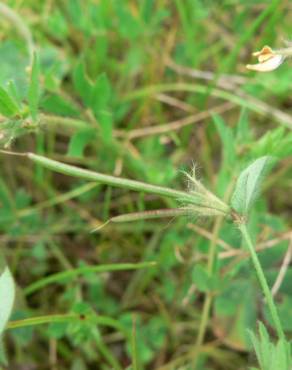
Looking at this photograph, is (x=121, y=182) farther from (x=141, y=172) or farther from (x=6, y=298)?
(x=141, y=172)

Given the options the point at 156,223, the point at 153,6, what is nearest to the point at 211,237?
the point at 156,223

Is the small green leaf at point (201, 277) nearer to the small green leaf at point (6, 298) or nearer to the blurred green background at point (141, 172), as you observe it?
the blurred green background at point (141, 172)

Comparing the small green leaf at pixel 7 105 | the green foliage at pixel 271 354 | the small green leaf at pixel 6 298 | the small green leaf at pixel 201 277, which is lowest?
the small green leaf at pixel 201 277

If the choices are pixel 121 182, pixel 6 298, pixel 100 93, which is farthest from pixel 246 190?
pixel 100 93

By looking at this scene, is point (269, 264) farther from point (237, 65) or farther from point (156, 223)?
point (237, 65)

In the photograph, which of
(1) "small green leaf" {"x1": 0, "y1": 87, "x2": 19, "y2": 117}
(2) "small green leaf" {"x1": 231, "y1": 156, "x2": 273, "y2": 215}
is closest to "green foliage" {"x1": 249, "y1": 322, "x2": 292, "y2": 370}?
(2) "small green leaf" {"x1": 231, "y1": 156, "x2": 273, "y2": 215}

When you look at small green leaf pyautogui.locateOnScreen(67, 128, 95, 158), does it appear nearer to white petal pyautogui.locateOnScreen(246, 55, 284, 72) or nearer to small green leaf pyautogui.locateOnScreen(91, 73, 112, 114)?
small green leaf pyautogui.locateOnScreen(91, 73, 112, 114)

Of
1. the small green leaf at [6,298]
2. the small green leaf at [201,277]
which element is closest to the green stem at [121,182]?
the small green leaf at [6,298]
